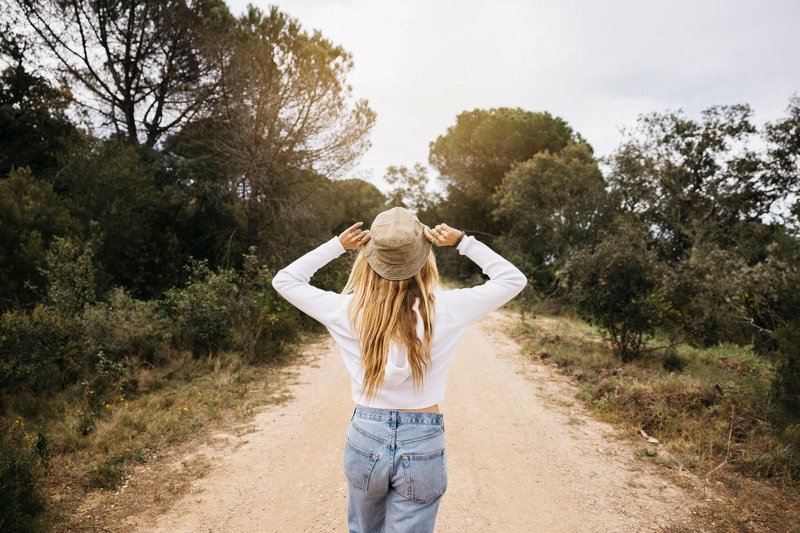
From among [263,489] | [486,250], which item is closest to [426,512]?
[486,250]

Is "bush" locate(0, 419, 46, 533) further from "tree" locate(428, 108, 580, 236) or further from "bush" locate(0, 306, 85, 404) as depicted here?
"tree" locate(428, 108, 580, 236)

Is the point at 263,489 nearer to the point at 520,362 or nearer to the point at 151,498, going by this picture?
the point at 151,498

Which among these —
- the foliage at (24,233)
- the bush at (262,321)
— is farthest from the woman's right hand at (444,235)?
the foliage at (24,233)

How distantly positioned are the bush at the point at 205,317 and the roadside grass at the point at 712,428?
5.30 meters

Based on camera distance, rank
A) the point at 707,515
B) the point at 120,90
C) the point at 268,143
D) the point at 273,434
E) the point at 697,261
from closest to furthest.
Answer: the point at 707,515, the point at 273,434, the point at 697,261, the point at 268,143, the point at 120,90

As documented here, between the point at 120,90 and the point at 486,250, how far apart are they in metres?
15.4

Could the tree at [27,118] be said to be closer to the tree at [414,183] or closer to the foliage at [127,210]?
the foliage at [127,210]

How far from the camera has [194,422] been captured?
214 inches

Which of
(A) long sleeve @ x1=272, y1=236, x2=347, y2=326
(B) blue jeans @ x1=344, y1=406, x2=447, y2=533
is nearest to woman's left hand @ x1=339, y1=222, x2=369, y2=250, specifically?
(A) long sleeve @ x1=272, y1=236, x2=347, y2=326

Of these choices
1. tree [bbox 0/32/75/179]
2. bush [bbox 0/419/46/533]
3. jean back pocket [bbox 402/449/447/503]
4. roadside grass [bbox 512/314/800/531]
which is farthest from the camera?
tree [bbox 0/32/75/179]

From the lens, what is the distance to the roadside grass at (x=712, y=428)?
4000mm

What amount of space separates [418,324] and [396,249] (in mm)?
260

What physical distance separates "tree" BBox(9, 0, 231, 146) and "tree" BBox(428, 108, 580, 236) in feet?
51.4

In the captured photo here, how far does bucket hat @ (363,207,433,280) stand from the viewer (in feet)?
5.67
